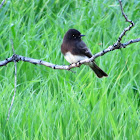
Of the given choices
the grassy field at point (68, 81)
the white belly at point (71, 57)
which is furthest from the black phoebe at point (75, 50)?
the grassy field at point (68, 81)

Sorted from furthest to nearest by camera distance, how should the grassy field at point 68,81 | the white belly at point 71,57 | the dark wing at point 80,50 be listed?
the dark wing at point 80,50 → the white belly at point 71,57 → the grassy field at point 68,81

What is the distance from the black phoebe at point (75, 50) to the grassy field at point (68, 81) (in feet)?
0.50

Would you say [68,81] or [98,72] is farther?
[68,81]

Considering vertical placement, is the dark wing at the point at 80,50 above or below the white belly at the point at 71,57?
above

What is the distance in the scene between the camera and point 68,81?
443 cm

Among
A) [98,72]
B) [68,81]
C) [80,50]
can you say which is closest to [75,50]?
[80,50]

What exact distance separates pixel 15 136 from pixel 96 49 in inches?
82.0

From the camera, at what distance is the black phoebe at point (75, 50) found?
409cm

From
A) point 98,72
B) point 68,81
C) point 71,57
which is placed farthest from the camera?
point 68,81

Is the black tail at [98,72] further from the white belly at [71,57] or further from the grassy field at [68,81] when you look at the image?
the white belly at [71,57]

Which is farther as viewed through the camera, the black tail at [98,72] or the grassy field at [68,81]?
the black tail at [98,72]

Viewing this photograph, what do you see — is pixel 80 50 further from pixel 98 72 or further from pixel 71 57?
pixel 98 72

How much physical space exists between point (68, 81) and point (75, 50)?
17.1 inches

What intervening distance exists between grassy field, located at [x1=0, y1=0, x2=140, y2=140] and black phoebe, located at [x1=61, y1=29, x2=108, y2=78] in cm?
15
